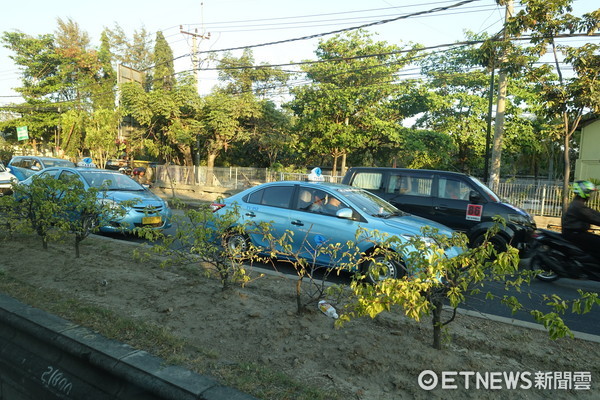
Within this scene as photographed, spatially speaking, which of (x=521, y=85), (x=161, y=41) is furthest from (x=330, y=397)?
(x=161, y=41)

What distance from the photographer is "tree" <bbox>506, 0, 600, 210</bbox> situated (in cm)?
1269

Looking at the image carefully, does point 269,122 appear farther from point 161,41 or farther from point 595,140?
point 161,41

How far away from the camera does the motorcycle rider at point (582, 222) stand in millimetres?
6332

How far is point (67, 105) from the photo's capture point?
40.2 m

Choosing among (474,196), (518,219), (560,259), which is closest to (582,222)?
(560,259)

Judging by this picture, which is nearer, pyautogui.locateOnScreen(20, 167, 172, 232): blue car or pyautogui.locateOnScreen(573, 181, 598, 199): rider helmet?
pyautogui.locateOnScreen(573, 181, 598, 199): rider helmet

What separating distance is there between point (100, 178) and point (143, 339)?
7301 millimetres

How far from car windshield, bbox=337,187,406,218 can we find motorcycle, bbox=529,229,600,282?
2347 mm

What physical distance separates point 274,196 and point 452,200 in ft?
13.6

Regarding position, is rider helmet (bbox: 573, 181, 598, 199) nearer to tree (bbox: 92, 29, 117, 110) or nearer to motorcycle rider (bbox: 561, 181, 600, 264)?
motorcycle rider (bbox: 561, 181, 600, 264)

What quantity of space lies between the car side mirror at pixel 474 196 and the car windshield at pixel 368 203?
2.68 m

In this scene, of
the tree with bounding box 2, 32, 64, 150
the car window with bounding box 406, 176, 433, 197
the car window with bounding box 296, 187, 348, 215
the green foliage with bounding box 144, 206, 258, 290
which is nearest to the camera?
the green foliage with bounding box 144, 206, 258, 290

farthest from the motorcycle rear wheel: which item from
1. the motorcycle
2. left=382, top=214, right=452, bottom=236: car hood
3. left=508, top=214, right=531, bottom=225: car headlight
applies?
left=382, top=214, right=452, bottom=236: car hood

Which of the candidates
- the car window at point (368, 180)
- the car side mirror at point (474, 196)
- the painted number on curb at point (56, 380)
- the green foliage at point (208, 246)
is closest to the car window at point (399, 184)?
the car window at point (368, 180)
